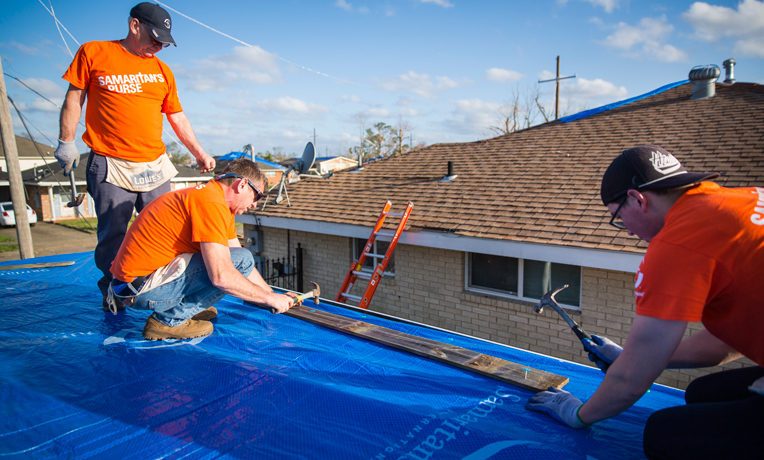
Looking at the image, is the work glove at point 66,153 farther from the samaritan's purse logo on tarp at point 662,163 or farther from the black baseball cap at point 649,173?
the samaritan's purse logo on tarp at point 662,163

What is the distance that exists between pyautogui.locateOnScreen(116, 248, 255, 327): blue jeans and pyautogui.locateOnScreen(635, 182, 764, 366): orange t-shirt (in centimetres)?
246

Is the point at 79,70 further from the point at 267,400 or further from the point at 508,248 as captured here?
the point at 508,248

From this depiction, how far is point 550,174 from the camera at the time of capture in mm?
7402

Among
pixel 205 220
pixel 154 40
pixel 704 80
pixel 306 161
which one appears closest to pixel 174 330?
pixel 205 220

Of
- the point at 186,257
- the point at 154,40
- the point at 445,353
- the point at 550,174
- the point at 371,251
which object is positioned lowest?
the point at 371,251

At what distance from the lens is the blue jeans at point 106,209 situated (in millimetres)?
3312

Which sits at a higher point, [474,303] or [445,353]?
[445,353]

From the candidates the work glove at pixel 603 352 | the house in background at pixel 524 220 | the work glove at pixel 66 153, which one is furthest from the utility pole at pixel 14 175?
the work glove at pixel 603 352

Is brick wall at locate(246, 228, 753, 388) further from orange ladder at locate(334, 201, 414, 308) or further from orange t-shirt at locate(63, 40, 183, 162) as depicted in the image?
orange t-shirt at locate(63, 40, 183, 162)

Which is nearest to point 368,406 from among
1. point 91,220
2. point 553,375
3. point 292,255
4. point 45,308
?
point 553,375

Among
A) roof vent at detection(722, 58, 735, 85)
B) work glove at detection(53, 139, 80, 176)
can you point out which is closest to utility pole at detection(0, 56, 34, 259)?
work glove at detection(53, 139, 80, 176)

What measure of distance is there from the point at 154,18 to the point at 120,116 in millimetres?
796

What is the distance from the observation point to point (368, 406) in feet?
6.95

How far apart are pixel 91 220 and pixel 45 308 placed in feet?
95.7
